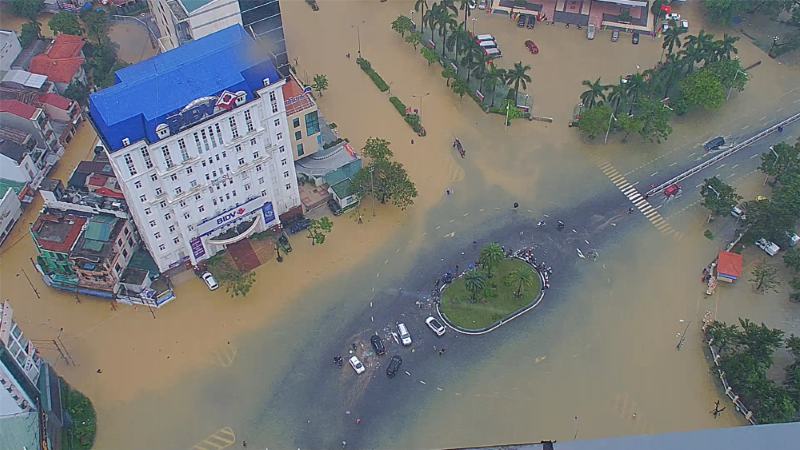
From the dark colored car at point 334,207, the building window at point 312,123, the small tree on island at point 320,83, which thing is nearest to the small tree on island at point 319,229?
the dark colored car at point 334,207

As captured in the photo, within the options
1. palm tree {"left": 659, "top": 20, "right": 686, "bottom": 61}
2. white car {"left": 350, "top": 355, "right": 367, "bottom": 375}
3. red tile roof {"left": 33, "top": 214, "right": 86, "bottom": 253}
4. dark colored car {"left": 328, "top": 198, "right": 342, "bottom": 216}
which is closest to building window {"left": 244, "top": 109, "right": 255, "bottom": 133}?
dark colored car {"left": 328, "top": 198, "right": 342, "bottom": 216}

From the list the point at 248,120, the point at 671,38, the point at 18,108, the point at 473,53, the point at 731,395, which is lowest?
the point at 731,395

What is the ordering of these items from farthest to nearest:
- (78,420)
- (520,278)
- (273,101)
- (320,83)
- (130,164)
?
(320,83) → (520,278) → (273,101) → (130,164) → (78,420)

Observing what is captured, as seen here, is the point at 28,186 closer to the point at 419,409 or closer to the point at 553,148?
the point at 419,409

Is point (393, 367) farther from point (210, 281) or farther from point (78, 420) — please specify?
point (78, 420)

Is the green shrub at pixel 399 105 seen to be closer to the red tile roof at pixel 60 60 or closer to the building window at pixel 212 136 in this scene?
the building window at pixel 212 136

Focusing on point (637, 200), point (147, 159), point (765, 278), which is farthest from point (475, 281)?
point (147, 159)
